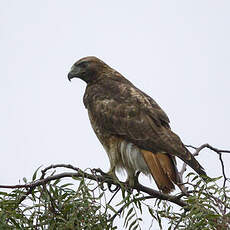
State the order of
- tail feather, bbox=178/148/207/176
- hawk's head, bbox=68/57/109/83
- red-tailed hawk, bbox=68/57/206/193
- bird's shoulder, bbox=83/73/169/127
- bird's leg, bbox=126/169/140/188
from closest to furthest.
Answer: tail feather, bbox=178/148/207/176 < red-tailed hawk, bbox=68/57/206/193 < bird's leg, bbox=126/169/140/188 < bird's shoulder, bbox=83/73/169/127 < hawk's head, bbox=68/57/109/83

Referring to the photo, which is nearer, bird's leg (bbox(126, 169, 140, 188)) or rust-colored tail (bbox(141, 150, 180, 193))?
rust-colored tail (bbox(141, 150, 180, 193))

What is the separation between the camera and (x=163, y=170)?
425 centimetres

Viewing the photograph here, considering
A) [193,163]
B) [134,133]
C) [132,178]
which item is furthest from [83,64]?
[193,163]

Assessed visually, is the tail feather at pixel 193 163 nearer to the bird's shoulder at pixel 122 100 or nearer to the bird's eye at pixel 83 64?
the bird's shoulder at pixel 122 100

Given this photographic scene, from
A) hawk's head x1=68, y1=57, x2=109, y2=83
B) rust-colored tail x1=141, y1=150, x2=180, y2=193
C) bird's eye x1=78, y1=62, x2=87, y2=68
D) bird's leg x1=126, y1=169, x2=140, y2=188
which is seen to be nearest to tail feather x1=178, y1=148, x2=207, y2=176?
rust-colored tail x1=141, y1=150, x2=180, y2=193

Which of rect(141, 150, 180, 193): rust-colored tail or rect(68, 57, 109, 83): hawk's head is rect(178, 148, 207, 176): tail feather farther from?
rect(68, 57, 109, 83): hawk's head

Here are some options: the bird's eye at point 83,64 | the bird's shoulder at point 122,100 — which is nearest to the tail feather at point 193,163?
the bird's shoulder at point 122,100

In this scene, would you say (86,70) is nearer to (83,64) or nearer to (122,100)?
(83,64)

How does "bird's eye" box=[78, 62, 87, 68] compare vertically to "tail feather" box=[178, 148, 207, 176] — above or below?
above

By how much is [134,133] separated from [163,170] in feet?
2.14

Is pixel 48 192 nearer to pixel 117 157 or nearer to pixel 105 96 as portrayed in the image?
pixel 117 157

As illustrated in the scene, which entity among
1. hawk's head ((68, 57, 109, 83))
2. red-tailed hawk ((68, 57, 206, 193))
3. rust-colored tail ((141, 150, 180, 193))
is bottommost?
rust-colored tail ((141, 150, 180, 193))

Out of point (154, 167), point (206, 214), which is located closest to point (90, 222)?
point (206, 214)

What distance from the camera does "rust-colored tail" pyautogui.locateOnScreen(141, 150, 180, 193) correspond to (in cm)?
416
